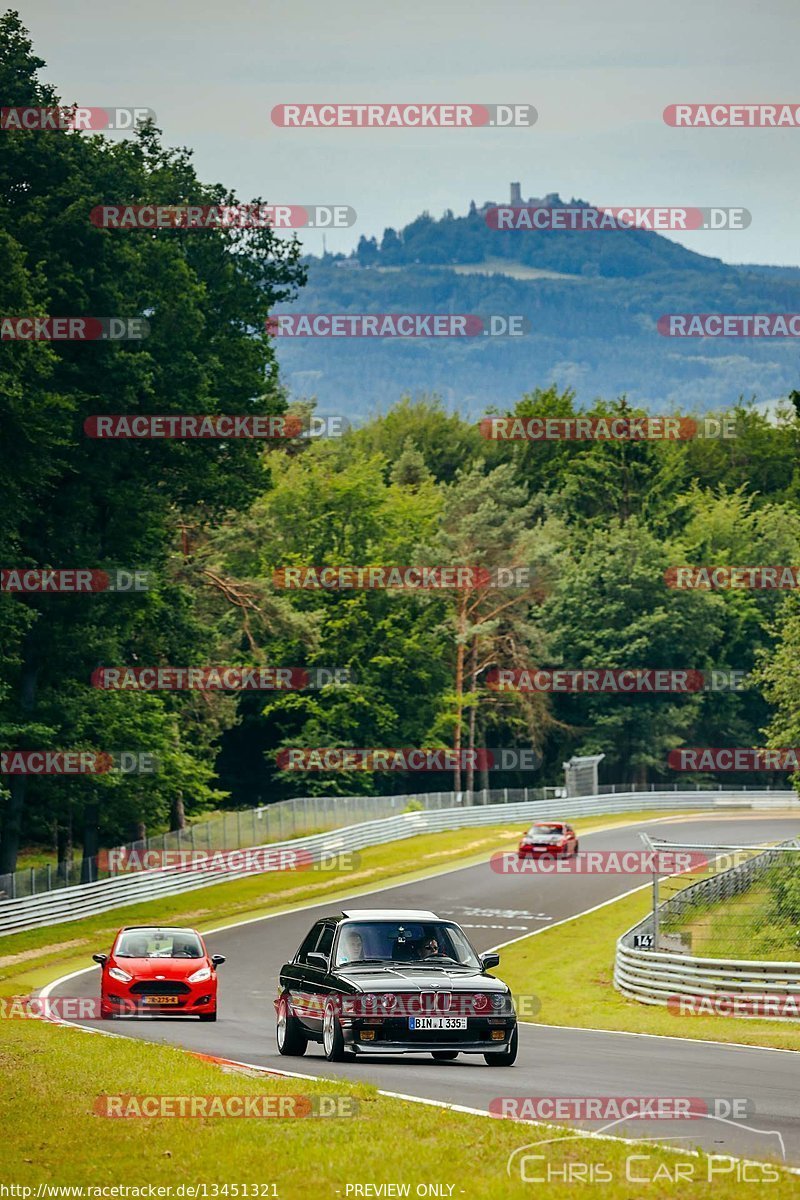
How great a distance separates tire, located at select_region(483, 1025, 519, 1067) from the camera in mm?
16641

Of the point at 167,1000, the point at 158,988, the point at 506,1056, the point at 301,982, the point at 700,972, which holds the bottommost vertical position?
the point at 700,972

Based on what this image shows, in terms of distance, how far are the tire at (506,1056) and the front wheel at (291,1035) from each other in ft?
7.12

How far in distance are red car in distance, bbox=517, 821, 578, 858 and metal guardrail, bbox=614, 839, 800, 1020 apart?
21.1m

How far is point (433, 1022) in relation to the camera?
16.2m

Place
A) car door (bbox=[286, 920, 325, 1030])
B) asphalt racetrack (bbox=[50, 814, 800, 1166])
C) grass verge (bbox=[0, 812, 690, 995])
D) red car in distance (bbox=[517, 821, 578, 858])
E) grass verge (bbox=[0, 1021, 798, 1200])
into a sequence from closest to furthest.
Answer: grass verge (bbox=[0, 1021, 798, 1200]), asphalt racetrack (bbox=[50, 814, 800, 1166]), car door (bbox=[286, 920, 325, 1030]), grass verge (bbox=[0, 812, 690, 995]), red car in distance (bbox=[517, 821, 578, 858])

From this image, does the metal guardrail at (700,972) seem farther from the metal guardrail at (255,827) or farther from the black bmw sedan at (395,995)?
the metal guardrail at (255,827)

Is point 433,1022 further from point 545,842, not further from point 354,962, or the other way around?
point 545,842

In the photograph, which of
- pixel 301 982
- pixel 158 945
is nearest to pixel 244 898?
pixel 158 945

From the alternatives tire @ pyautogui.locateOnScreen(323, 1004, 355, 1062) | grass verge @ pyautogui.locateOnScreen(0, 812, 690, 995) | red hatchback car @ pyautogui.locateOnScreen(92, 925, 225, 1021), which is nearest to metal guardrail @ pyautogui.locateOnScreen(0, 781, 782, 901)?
grass verge @ pyautogui.locateOnScreen(0, 812, 690, 995)

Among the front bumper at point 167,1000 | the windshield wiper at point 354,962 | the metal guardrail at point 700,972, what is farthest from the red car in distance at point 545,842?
the windshield wiper at point 354,962

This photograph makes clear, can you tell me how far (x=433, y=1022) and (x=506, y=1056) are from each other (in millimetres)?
1007

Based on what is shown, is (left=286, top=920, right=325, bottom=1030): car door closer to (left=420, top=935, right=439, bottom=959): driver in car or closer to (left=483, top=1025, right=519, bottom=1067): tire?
(left=420, top=935, right=439, bottom=959): driver in car

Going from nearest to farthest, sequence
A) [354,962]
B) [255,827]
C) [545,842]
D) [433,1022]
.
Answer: [433,1022], [354,962], [545,842], [255,827]

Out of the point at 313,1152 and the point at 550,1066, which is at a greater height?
the point at 313,1152
